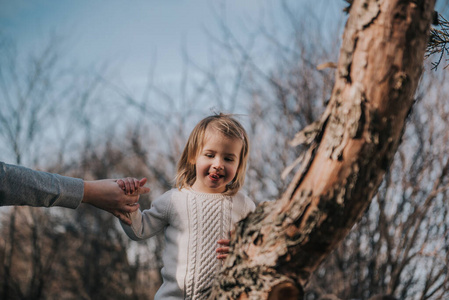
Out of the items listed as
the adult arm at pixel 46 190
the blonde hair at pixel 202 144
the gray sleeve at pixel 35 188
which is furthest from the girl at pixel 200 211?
the gray sleeve at pixel 35 188

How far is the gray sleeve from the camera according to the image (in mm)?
1550

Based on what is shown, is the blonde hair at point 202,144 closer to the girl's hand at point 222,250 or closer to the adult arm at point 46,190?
the girl's hand at point 222,250

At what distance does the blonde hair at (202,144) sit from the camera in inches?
76.9

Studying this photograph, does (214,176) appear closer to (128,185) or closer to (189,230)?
(189,230)

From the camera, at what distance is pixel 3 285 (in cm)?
740

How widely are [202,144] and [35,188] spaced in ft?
2.34

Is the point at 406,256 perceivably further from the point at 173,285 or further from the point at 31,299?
the point at 31,299

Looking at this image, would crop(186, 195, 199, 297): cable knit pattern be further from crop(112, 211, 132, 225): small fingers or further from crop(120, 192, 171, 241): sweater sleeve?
crop(112, 211, 132, 225): small fingers

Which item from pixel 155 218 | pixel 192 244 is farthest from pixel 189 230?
pixel 155 218

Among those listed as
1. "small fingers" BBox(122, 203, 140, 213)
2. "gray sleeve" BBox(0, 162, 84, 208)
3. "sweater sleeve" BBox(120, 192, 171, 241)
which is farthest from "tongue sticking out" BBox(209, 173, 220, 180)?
"gray sleeve" BBox(0, 162, 84, 208)

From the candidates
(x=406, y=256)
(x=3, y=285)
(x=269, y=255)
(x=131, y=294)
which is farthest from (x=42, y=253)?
(x=269, y=255)

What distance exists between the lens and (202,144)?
6.38 feet

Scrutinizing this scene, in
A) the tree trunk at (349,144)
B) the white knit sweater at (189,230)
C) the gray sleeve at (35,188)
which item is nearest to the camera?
the tree trunk at (349,144)

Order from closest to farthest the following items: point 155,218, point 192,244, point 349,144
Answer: point 349,144 → point 192,244 → point 155,218
